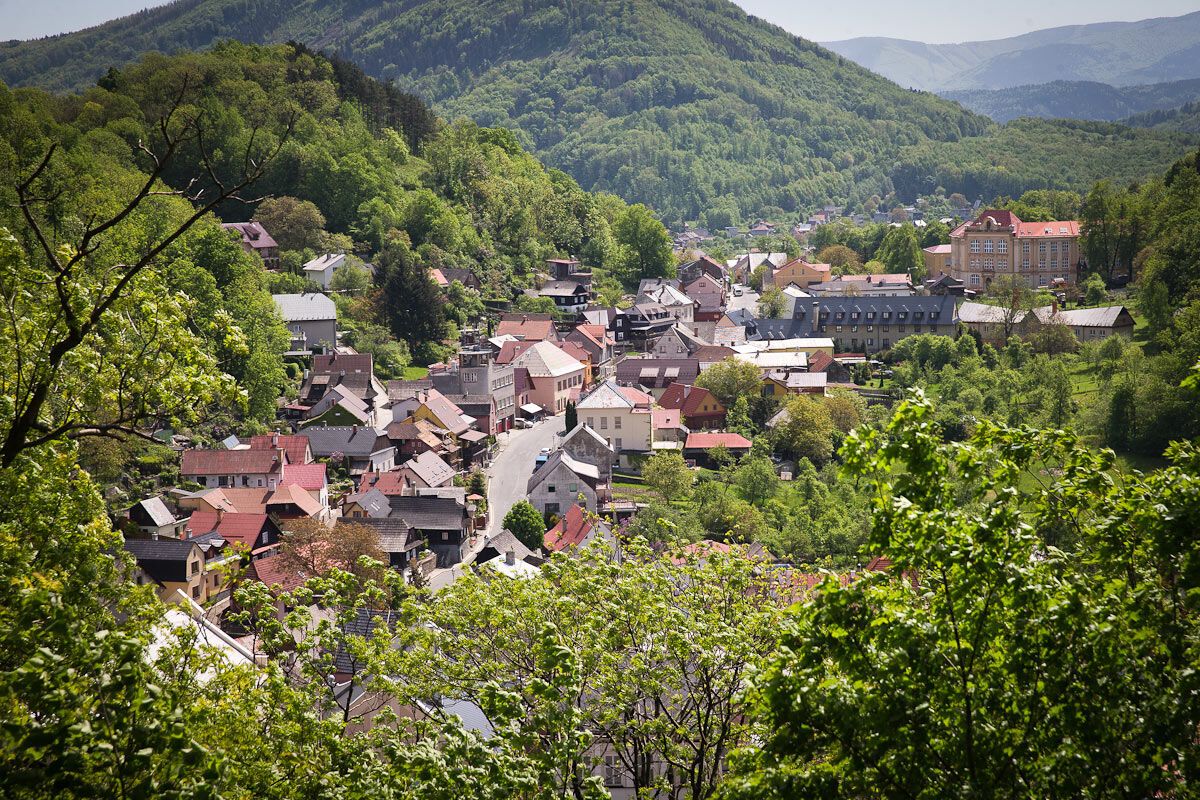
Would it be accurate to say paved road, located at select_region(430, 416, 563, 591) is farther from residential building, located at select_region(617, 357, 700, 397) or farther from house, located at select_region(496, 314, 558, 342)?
house, located at select_region(496, 314, 558, 342)

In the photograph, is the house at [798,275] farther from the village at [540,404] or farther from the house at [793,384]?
the house at [793,384]

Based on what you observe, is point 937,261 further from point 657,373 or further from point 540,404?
point 540,404

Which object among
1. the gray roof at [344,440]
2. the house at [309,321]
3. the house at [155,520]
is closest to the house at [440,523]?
the house at [155,520]

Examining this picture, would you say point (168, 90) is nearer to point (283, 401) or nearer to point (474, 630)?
point (283, 401)

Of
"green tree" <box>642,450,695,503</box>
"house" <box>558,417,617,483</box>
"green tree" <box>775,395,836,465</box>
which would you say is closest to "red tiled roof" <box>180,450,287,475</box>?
"house" <box>558,417,617,483</box>

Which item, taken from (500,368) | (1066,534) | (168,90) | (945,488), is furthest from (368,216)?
(945,488)

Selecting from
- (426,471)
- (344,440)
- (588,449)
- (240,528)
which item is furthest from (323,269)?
(240,528)
